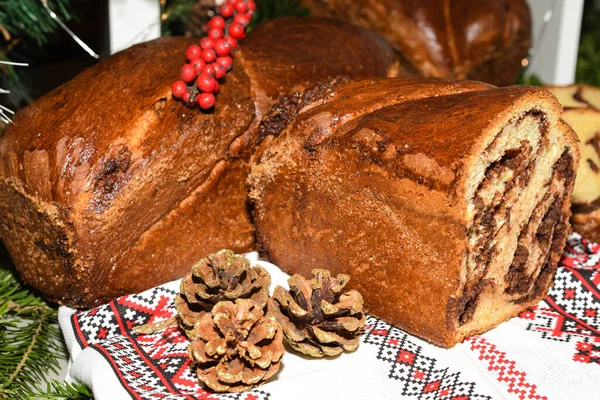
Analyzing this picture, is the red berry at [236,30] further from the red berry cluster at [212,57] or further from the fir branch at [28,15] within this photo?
the fir branch at [28,15]

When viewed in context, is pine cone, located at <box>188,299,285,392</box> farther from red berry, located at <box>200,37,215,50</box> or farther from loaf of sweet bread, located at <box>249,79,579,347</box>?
red berry, located at <box>200,37,215,50</box>

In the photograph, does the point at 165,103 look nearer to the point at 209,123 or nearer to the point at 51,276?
the point at 209,123

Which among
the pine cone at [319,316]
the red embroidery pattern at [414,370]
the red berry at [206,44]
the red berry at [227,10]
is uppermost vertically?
the red berry at [227,10]

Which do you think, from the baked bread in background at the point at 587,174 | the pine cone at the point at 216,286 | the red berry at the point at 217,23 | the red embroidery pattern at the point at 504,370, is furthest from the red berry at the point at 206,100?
the baked bread in background at the point at 587,174

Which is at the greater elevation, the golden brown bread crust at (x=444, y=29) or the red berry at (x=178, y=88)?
the red berry at (x=178, y=88)

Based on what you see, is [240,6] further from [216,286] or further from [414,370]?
[414,370]

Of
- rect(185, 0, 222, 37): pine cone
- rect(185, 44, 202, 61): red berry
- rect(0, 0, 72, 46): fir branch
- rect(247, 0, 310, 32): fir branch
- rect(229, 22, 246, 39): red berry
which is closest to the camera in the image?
rect(185, 44, 202, 61): red berry

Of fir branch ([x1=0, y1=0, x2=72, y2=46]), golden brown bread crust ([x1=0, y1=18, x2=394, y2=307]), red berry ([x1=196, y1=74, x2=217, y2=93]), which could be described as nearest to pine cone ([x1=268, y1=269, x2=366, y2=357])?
golden brown bread crust ([x1=0, y1=18, x2=394, y2=307])
